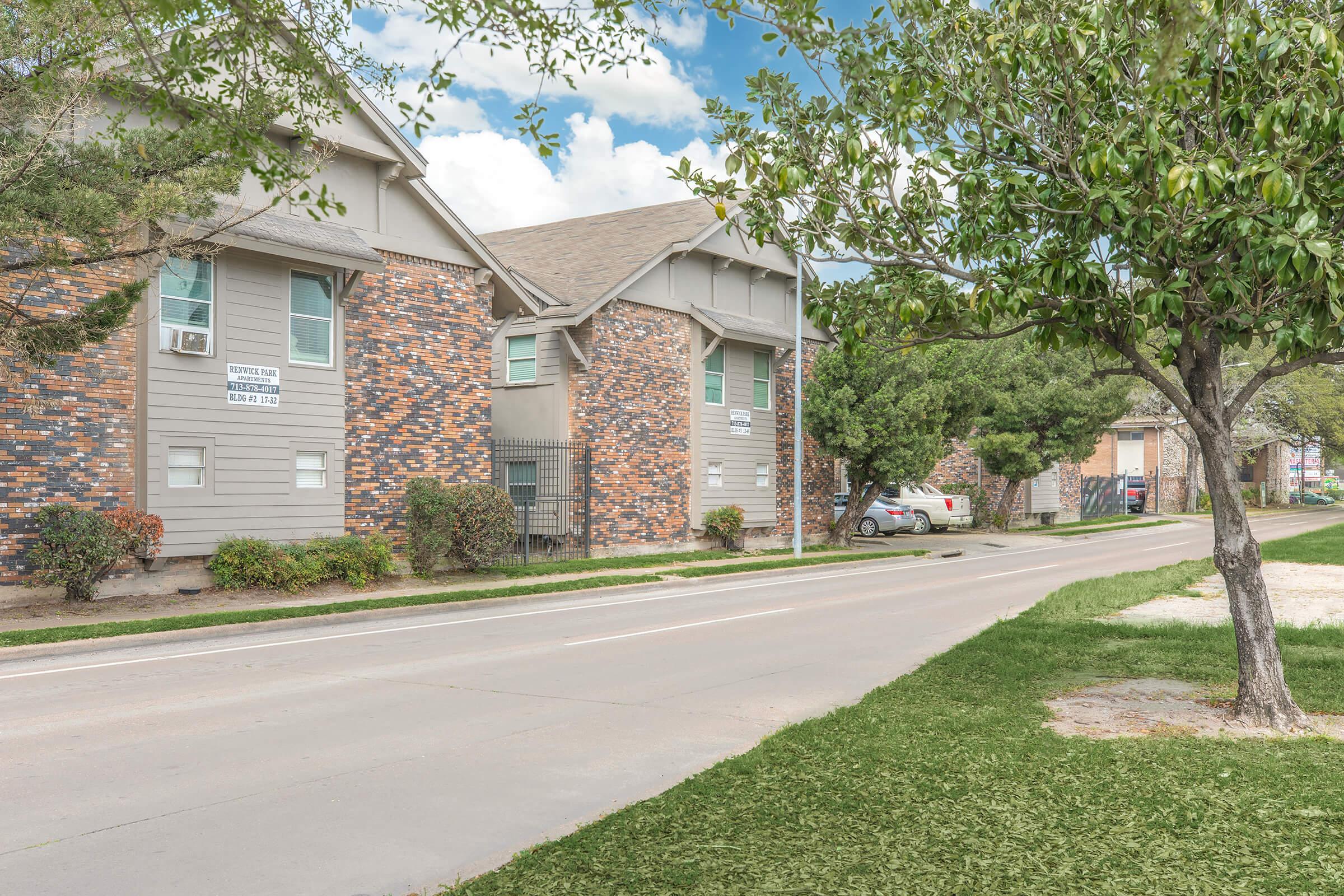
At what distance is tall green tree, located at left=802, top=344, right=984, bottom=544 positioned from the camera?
28.1m

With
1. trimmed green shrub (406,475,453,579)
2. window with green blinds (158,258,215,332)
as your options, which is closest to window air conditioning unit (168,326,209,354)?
window with green blinds (158,258,215,332)

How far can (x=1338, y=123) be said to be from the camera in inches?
242

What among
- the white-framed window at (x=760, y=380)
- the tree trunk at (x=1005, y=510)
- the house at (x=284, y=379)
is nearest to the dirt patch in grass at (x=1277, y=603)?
the house at (x=284, y=379)

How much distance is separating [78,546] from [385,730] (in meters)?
8.68

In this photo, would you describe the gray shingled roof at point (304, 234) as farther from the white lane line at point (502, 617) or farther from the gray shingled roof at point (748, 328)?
the gray shingled roof at point (748, 328)

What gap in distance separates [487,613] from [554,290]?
10960 mm

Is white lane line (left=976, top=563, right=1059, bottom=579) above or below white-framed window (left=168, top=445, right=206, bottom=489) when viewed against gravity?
below

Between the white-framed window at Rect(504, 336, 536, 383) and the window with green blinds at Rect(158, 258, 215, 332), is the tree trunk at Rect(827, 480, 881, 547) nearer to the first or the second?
the white-framed window at Rect(504, 336, 536, 383)

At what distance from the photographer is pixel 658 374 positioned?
2595cm

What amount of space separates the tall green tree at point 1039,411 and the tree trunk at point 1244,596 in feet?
98.1

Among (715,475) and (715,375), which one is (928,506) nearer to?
(715,475)

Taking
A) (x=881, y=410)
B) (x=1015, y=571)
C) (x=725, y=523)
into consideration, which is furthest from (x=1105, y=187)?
(x=881, y=410)

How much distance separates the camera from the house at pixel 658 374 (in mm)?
24312

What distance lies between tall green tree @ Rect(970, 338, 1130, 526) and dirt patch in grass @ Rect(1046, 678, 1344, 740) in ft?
95.0
